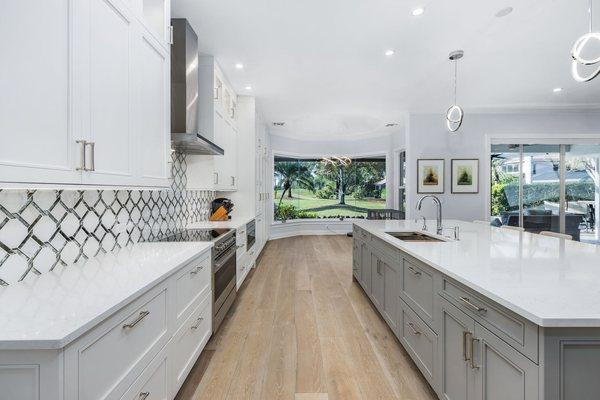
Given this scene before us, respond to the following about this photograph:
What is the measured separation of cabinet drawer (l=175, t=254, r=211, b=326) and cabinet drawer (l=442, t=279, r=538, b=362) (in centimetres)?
151

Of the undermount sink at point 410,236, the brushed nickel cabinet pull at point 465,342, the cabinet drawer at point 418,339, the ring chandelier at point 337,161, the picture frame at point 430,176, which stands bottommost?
the cabinet drawer at point 418,339

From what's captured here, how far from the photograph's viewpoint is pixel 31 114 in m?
1.04

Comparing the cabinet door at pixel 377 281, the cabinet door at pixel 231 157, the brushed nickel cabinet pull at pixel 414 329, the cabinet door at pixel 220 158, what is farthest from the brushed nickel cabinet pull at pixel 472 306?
the cabinet door at pixel 231 157

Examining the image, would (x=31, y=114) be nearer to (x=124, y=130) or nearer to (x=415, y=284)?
(x=124, y=130)

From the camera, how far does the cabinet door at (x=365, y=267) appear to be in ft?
10.9

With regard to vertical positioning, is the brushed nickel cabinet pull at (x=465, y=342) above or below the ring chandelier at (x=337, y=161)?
below

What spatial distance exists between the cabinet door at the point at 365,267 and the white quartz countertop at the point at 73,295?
2.11 meters

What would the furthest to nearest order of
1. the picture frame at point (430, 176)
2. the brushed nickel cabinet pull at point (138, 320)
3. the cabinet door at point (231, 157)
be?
the picture frame at point (430, 176), the cabinet door at point (231, 157), the brushed nickel cabinet pull at point (138, 320)

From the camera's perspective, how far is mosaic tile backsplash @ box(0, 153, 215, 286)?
1293 mm

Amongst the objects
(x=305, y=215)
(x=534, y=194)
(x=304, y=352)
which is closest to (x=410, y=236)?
(x=304, y=352)

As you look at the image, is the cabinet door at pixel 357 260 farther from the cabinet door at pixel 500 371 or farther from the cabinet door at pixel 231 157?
the cabinet door at pixel 500 371

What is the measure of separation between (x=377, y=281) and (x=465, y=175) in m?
4.05

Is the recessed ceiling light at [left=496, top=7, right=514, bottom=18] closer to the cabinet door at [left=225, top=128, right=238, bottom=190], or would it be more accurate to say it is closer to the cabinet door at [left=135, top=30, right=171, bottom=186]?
the cabinet door at [left=135, top=30, right=171, bottom=186]

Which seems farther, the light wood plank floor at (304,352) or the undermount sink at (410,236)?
the undermount sink at (410,236)
